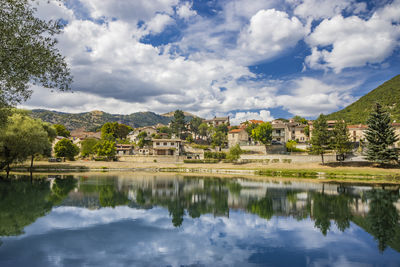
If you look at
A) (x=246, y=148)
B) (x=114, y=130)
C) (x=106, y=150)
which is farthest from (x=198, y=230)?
(x=114, y=130)

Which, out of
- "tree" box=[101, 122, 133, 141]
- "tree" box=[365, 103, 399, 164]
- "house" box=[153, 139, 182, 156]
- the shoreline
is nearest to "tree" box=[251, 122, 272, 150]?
the shoreline

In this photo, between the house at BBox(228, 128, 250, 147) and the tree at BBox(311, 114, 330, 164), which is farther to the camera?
the house at BBox(228, 128, 250, 147)

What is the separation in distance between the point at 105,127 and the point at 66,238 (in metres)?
112

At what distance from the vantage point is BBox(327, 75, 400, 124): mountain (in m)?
129

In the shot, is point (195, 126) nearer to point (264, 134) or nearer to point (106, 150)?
point (264, 134)

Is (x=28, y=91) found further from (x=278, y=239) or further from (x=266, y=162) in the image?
(x=266, y=162)

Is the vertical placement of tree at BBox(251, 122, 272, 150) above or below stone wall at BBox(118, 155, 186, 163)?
above

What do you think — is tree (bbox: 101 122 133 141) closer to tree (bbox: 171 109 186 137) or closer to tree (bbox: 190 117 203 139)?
tree (bbox: 171 109 186 137)

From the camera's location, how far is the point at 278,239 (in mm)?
16781

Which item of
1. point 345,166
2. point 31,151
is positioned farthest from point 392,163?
point 31,151

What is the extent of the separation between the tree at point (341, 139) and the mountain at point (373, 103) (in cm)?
6581

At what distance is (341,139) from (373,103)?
73.6 m

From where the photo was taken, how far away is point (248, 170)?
2648 inches

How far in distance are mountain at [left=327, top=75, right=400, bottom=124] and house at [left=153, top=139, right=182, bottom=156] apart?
286 feet
